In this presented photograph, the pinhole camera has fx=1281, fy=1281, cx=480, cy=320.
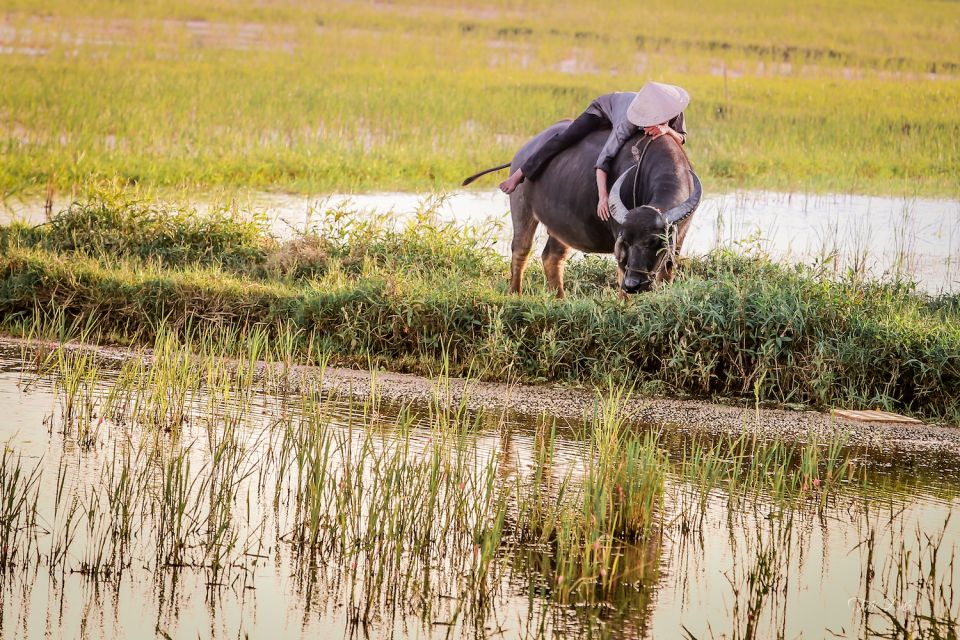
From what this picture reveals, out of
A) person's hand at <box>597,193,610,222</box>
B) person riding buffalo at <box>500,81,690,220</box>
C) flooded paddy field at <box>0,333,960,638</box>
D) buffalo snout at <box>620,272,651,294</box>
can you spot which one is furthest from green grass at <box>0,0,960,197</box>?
flooded paddy field at <box>0,333,960,638</box>

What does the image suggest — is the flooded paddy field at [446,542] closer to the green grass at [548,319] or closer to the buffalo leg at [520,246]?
the green grass at [548,319]

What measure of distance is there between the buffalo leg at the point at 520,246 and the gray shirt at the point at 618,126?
80cm

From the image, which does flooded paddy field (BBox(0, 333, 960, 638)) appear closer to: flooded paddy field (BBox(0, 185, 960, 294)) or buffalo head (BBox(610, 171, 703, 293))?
buffalo head (BBox(610, 171, 703, 293))

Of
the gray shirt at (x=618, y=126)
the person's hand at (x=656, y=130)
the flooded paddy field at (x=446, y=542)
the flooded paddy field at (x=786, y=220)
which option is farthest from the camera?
the flooded paddy field at (x=786, y=220)

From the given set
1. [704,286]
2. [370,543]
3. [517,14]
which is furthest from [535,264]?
[517,14]

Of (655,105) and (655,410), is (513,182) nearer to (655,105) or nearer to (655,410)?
(655,105)

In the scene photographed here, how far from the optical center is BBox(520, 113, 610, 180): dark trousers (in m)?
6.39

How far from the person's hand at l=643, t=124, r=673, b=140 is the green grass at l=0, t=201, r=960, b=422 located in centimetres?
69

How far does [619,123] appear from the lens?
19.6 feet

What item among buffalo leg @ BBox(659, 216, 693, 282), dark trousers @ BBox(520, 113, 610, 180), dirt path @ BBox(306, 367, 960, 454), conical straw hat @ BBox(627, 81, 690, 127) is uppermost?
conical straw hat @ BBox(627, 81, 690, 127)

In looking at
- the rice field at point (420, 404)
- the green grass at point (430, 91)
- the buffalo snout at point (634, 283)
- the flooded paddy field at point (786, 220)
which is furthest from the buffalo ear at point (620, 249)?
the green grass at point (430, 91)

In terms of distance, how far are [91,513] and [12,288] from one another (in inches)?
124

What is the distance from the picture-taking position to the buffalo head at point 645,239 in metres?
5.45

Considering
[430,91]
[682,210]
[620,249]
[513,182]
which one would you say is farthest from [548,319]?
[430,91]
